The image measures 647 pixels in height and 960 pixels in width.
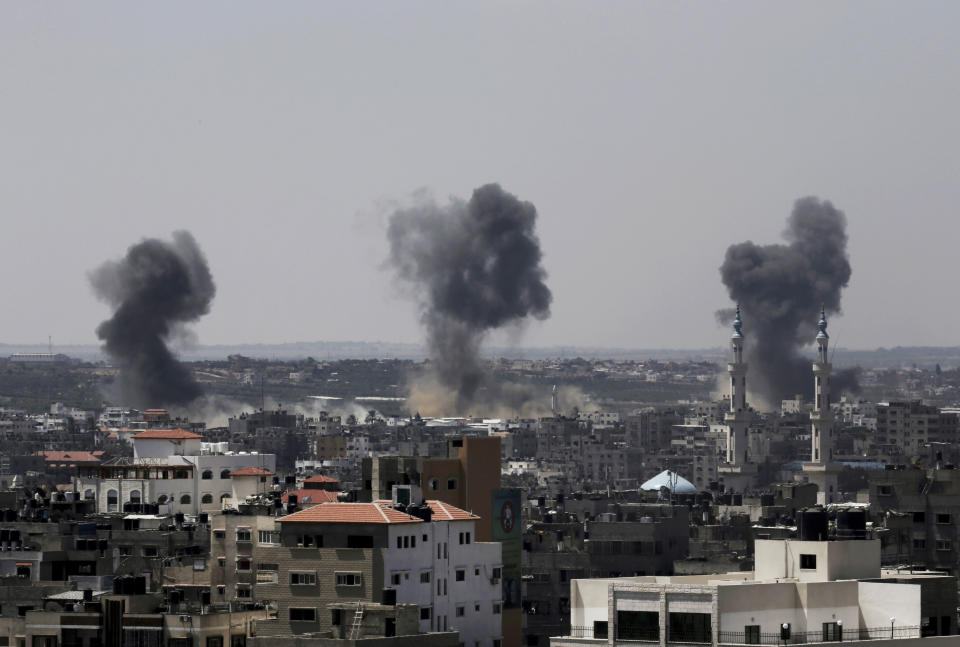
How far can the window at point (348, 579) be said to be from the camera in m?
56.2

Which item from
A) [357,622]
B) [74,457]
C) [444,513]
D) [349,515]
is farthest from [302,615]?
[74,457]

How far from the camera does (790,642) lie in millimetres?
46125

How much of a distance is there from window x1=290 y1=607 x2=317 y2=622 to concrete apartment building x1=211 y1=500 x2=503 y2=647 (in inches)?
0.8

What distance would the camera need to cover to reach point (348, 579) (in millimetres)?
56344

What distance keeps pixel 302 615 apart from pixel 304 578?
0.98 m

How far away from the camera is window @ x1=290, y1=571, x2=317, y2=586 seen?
56094mm

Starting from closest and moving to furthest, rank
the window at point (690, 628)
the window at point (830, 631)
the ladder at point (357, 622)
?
the window at point (690, 628)
the window at point (830, 631)
the ladder at point (357, 622)

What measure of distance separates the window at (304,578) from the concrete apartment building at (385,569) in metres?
0.02

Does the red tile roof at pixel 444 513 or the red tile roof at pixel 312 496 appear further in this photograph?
the red tile roof at pixel 312 496

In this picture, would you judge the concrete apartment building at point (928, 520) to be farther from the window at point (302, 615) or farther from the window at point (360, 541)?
the window at point (302, 615)

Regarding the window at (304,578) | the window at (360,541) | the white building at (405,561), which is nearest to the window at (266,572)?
the white building at (405,561)

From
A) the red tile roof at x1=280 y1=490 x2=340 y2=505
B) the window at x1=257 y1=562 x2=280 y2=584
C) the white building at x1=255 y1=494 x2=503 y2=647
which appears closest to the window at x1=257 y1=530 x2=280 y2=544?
the window at x1=257 y1=562 x2=280 y2=584

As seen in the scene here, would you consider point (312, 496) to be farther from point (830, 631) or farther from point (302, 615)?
point (830, 631)

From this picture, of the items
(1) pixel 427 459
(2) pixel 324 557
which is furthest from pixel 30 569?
(2) pixel 324 557
